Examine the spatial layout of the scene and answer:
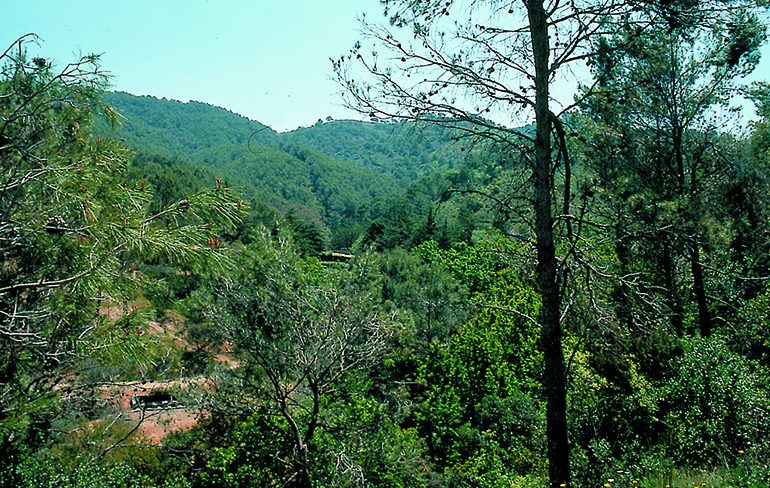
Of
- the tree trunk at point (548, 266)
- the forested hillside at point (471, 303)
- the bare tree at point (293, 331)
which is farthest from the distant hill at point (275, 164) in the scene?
the tree trunk at point (548, 266)

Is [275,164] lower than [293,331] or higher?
higher

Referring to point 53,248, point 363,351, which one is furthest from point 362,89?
point 363,351

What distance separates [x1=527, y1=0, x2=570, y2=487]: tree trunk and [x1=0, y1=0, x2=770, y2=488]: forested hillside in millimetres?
23

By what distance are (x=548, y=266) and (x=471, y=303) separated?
17.2 feet

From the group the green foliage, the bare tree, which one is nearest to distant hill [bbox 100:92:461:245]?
the bare tree

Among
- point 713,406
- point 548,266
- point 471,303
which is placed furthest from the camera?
point 471,303

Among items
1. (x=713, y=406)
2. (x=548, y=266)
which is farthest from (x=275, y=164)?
(x=548, y=266)

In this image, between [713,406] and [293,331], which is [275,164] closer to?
[293,331]

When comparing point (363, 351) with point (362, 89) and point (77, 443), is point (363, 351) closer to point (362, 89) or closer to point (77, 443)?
point (362, 89)

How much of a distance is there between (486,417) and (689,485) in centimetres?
892

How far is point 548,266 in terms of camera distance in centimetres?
429

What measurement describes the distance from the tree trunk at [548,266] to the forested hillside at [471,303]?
2 cm

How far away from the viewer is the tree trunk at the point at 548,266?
13.9 ft

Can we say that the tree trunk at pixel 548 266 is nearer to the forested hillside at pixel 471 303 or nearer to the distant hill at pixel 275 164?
the forested hillside at pixel 471 303
